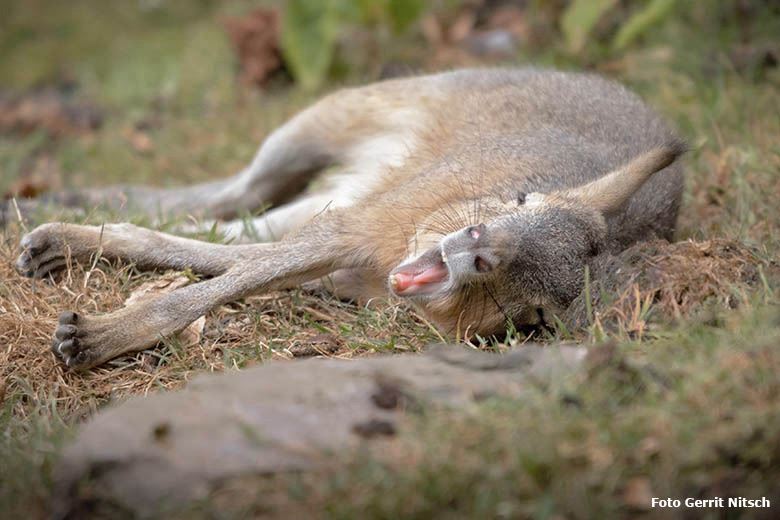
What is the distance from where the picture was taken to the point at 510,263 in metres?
3.37

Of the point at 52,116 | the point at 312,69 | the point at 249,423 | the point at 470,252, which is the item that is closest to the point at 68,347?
the point at 249,423

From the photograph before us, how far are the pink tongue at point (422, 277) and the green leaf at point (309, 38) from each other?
496cm

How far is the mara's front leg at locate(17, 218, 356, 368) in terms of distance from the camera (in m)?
3.47

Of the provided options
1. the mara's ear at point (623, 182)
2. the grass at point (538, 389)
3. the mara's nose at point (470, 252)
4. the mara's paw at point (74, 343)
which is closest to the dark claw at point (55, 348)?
the mara's paw at point (74, 343)

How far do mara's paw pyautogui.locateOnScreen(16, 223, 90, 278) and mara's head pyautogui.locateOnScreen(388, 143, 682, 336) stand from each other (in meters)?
1.72

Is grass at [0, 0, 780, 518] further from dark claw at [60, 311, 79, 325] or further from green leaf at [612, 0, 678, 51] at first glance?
green leaf at [612, 0, 678, 51]

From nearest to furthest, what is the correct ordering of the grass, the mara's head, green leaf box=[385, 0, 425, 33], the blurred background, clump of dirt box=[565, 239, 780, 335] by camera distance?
the grass, clump of dirt box=[565, 239, 780, 335], the mara's head, the blurred background, green leaf box=[385, 0, 425, 33]

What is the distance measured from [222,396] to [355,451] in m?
0.51

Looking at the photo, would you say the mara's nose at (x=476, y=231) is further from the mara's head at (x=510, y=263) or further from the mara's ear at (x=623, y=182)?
the mara's ear at (x=623, y=182)

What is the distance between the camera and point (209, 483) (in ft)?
7.04

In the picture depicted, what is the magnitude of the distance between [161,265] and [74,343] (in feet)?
2.46

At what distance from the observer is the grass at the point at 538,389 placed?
212cm

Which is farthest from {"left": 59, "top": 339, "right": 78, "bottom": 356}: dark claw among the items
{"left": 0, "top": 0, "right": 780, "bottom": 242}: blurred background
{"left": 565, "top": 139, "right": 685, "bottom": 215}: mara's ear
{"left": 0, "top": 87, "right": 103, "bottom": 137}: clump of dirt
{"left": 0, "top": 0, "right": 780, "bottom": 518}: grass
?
{"left": 0, "top": 87, "right": 103, "bottom": 137}: clump of dirt

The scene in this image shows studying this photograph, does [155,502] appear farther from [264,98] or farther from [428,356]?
[264,98]
